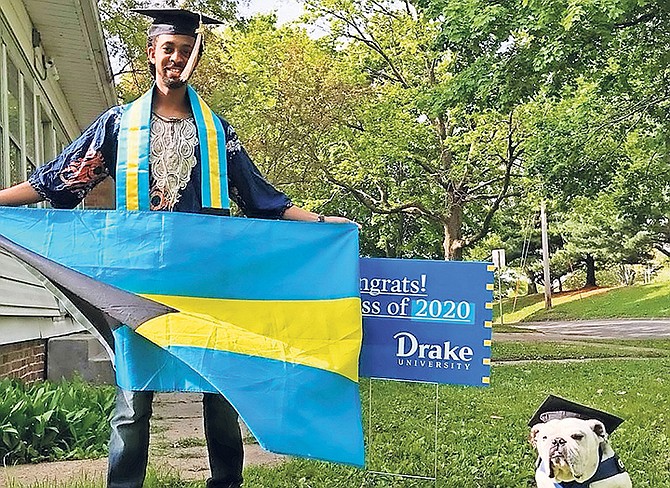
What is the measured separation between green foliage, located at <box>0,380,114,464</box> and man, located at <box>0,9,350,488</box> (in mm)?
2448

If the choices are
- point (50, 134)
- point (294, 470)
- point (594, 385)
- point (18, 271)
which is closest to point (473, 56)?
point (594, 385)

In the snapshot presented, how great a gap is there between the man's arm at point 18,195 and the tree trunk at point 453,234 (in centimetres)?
1948

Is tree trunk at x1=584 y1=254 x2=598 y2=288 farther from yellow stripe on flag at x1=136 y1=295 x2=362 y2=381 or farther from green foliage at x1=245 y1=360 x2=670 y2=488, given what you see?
yellow stripe on flag at x1=136 y1=295 x2=362 y2=381

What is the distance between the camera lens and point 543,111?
18656mm

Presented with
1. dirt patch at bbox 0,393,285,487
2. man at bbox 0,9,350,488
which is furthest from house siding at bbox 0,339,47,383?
man at bbox 0,9,350,488

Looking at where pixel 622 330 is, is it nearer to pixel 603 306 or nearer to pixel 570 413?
pixel 603 306

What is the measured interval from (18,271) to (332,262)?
479 cm

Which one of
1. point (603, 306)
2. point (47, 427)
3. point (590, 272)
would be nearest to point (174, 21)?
point (47, 427)

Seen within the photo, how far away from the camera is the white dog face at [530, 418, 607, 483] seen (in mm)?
3078

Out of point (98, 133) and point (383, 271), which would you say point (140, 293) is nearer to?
point (98, 133)

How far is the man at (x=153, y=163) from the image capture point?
117 inches

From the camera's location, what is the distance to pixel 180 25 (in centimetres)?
299

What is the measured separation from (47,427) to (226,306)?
111 inches

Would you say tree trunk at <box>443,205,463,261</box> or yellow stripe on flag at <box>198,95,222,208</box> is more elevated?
yellow stripe on flag at <box>198,95,222,208</box>
